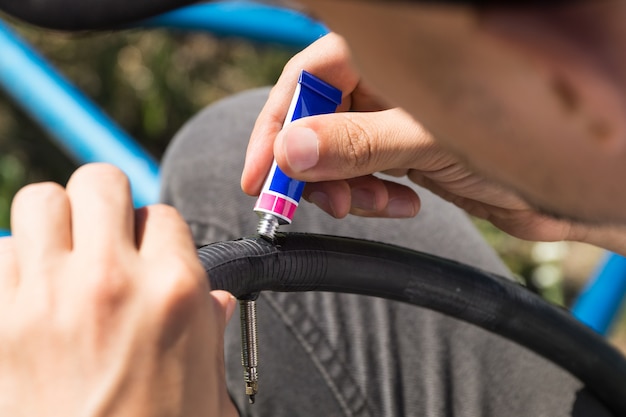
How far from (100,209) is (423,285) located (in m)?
0.25

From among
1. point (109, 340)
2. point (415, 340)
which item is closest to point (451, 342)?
point (415, 340)

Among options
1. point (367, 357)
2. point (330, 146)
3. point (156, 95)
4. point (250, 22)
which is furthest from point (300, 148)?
point (156, 95)

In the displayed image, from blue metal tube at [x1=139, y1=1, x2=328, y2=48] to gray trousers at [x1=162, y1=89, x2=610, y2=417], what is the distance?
445mm

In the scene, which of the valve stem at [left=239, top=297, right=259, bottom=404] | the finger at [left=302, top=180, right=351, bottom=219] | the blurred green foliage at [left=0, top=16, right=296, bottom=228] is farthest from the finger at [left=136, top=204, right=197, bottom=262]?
the blurred green foliage at [left=0, top=16, right=296, bottom=228]

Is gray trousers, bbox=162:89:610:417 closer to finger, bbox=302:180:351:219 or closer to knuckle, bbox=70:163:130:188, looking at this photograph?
finger, bbox=302:180:351:219

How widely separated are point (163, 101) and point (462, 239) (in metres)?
1.16

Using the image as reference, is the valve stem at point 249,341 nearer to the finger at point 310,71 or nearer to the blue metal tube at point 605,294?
the finger at point 310,71

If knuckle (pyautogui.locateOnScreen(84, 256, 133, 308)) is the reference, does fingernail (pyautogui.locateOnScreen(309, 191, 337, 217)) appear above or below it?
above

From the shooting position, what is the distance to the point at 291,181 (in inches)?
20.4

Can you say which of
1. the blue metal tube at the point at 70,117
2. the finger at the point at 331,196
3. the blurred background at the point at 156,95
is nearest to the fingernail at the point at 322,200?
the finger at the point at 331,196

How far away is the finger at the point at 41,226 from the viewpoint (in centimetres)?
32

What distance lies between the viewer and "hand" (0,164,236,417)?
307 millimetres

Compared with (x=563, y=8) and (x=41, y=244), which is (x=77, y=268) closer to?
(x=41, y=244)

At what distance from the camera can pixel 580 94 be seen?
260 mm
